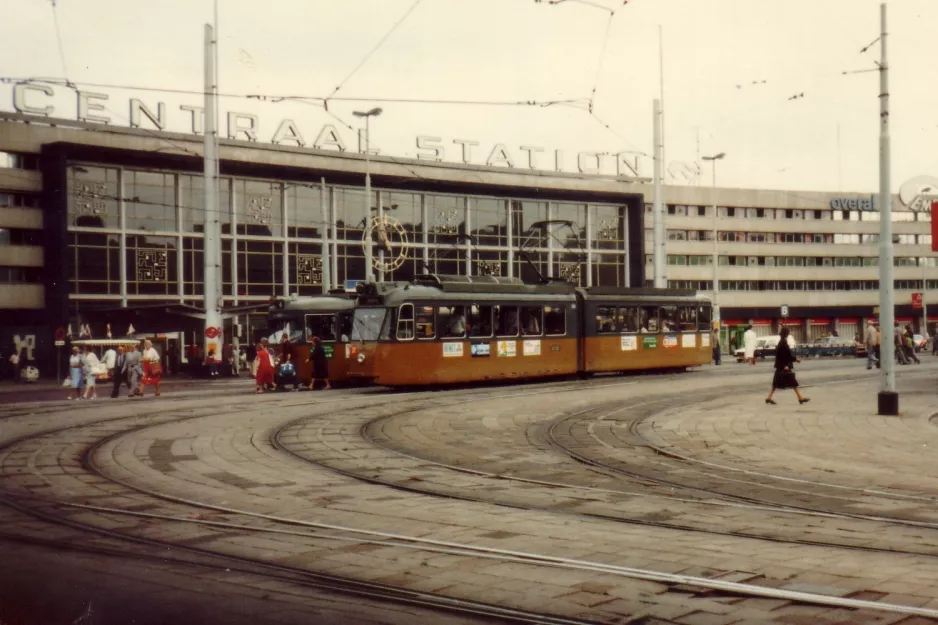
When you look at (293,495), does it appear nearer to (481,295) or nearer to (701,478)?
(701,478)

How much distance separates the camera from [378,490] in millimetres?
9984

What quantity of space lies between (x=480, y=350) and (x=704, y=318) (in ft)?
36.9

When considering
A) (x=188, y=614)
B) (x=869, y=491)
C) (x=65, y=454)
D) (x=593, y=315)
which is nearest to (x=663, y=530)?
(x=869, y=491)

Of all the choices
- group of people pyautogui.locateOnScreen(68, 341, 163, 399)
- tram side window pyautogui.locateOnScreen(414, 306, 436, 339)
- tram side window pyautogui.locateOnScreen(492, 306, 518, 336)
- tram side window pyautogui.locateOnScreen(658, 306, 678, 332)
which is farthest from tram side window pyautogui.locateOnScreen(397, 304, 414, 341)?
tram side window pyautogui.locateOnScreen(658, 306, 678, 332)

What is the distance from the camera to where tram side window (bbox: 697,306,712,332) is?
34.2 m

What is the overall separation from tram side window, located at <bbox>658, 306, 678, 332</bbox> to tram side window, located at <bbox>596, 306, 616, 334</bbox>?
2339 mm

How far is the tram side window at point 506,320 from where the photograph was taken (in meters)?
27.0

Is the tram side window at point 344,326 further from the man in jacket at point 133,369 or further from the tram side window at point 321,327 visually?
the man in jacket at point 133,369

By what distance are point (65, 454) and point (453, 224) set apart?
163ft

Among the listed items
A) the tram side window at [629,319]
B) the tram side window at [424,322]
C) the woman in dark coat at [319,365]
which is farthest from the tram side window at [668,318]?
the woman in dark coat at [319,365]

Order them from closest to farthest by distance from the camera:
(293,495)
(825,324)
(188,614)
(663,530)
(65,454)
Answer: (188,614) → (663,530) → (293,495) → (65,454) → (825,324)

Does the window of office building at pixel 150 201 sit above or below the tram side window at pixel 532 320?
above

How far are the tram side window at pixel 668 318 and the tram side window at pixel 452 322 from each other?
9.03 meters

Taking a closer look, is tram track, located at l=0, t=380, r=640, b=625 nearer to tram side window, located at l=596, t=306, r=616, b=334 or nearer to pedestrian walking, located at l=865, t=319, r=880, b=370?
tram side window, located at l=596, t=306, r=616, b=334
